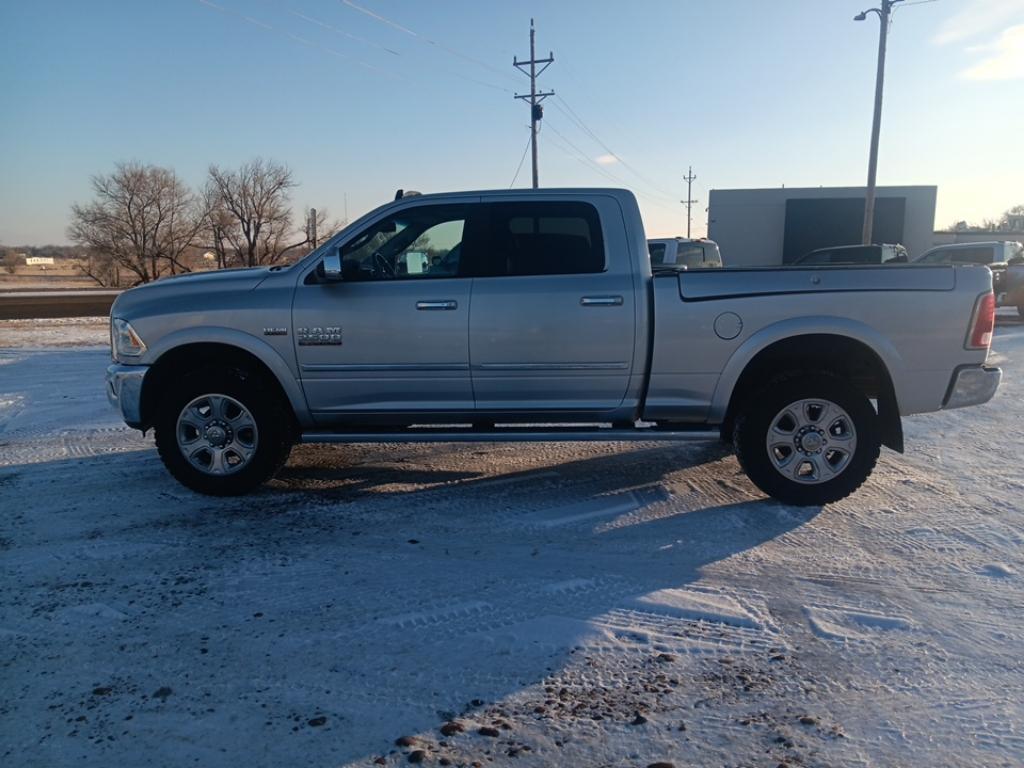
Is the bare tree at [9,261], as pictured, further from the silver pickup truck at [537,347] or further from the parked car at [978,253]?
the silver pickup truck at [537,347]

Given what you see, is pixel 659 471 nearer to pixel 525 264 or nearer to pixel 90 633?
pixel 525 264

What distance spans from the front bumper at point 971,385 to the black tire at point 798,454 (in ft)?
1.79

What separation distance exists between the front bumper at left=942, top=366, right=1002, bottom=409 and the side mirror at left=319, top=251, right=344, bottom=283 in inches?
166

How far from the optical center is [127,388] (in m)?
4.99

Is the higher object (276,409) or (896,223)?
(896,223)

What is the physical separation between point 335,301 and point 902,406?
3973mm

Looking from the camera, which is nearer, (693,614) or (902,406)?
(693,614)

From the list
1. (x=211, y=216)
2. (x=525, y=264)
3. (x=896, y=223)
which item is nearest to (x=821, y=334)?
(x=525, y=264)

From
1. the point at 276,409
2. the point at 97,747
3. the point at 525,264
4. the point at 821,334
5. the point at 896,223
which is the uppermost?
the point at 896,223

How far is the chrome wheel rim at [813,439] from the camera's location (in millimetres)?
4742

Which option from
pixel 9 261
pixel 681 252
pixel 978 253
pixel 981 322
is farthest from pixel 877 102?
pixel 9 261

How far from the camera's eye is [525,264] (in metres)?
5.02

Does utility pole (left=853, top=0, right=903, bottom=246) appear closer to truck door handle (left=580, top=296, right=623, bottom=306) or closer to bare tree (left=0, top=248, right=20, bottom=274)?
truck door handle (left=580, top=296, right=623, bottom=306)

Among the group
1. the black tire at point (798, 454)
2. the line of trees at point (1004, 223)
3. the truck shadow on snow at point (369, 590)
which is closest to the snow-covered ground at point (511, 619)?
the truck shadow on snow at point (369, 590)
